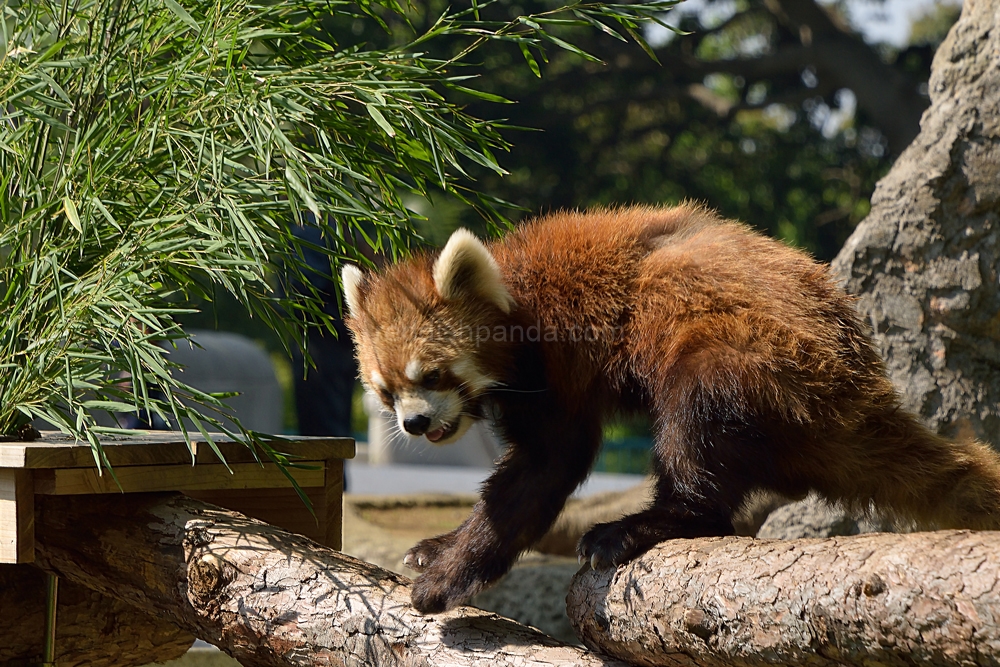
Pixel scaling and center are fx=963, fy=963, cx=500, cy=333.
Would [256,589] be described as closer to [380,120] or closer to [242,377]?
[380,120]

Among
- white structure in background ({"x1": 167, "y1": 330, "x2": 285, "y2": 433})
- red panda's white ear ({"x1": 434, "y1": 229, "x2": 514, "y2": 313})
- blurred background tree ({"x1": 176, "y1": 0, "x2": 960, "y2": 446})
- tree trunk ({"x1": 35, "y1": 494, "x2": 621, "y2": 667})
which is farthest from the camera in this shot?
blurred background tree ({"x1": 176, "y1": 0, "x2": 960, "y2": 446})

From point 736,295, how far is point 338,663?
128 centimetres

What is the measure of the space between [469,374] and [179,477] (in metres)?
0.80

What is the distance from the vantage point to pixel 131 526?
2.43 m

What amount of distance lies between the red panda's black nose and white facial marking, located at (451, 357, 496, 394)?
0.15 meters

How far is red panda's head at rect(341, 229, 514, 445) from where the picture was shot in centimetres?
263

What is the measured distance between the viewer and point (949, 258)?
360 cm

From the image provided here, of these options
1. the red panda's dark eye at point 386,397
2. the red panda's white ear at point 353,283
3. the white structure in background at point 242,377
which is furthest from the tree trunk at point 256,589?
the white structure in background at point 242,377

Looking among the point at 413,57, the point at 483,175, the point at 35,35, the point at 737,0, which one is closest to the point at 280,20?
the point at 413,57

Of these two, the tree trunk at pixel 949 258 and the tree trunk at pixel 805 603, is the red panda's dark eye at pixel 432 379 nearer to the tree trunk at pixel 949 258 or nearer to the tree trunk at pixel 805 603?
the tree trunk at pixel 805 603

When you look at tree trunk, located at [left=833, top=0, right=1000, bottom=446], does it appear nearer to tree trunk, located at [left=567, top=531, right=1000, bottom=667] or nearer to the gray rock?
the gray rock

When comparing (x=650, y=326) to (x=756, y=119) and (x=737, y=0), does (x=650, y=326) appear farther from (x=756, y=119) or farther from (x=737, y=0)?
(x=756, y=119)

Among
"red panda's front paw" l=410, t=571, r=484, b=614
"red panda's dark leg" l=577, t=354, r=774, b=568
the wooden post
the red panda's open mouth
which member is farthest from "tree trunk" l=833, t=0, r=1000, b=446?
the wooden post

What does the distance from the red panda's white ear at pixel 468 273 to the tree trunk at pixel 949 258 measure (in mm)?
1736
